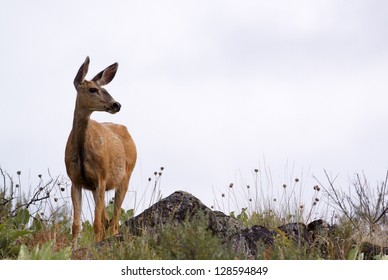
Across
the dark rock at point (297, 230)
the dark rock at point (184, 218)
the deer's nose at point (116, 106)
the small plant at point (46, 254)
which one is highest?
the deer's nose at point (116, 106)

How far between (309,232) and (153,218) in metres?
1.92

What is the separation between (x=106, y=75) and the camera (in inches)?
480

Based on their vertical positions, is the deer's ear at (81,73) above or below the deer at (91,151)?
above

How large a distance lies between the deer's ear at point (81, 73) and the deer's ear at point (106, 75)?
0.38 metres

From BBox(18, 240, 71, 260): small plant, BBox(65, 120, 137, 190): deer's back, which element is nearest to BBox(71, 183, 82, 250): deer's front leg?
BBox(65, 120, 137, 190): deer's back

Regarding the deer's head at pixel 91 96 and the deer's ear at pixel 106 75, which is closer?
the deer's head at pixel 91 96

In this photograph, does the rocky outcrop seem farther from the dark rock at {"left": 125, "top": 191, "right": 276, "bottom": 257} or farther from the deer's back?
the deer's back

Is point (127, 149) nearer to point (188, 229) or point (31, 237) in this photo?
point (31, 237)

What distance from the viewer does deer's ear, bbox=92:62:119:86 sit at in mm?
12062

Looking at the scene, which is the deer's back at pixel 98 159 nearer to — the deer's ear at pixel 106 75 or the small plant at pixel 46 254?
the deer's ear at pixel 106 75

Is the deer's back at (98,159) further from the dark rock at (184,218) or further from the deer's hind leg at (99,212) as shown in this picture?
the dark rock at (184,218)

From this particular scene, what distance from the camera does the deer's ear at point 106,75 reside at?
12.1 m

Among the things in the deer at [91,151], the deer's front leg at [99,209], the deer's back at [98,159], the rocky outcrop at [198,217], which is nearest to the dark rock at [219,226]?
the rocky outcrop at [198,217]

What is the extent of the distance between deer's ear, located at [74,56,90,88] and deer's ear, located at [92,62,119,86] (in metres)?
0.38
